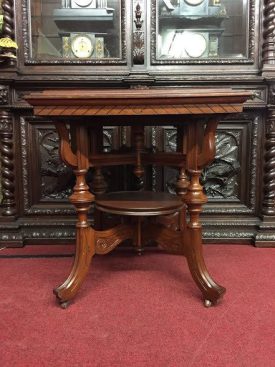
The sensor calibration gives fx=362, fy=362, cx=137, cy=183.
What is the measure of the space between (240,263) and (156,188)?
0.68 m

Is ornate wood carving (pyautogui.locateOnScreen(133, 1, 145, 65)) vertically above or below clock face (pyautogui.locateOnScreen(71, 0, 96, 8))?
below

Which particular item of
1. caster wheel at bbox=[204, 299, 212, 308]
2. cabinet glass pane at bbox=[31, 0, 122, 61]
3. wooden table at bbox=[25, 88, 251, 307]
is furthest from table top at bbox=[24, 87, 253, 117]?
cabinet glass pane at bbox=[31, 0, 122, 61]

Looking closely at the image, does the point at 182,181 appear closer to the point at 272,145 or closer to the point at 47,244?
the point at 272,145

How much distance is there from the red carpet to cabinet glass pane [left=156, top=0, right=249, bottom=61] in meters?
1.27

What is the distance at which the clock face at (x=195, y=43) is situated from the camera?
2266mm

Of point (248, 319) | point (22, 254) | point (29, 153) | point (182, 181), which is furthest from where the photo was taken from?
point (29, 153)

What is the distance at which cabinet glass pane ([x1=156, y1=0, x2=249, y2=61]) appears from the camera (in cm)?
219

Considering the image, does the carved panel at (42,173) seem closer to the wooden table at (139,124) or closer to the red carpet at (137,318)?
the red carpet at (137,318)

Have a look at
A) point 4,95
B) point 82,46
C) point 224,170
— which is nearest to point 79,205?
point 4,95

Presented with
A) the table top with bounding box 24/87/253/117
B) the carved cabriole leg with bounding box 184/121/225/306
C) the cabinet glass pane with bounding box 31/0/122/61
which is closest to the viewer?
the table top with bounding box 24/87/253/117

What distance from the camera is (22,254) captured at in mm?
2045

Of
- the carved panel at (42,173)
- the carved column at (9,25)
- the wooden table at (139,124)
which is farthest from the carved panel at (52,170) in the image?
the wooden table at (139,124)

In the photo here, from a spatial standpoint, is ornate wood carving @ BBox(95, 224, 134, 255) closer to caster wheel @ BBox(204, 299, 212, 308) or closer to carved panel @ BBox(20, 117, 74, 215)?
caster wheel @ BBox(204, 299, 212, 308)

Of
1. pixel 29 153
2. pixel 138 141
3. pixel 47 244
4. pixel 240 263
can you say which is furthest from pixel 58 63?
pixel 240 263
